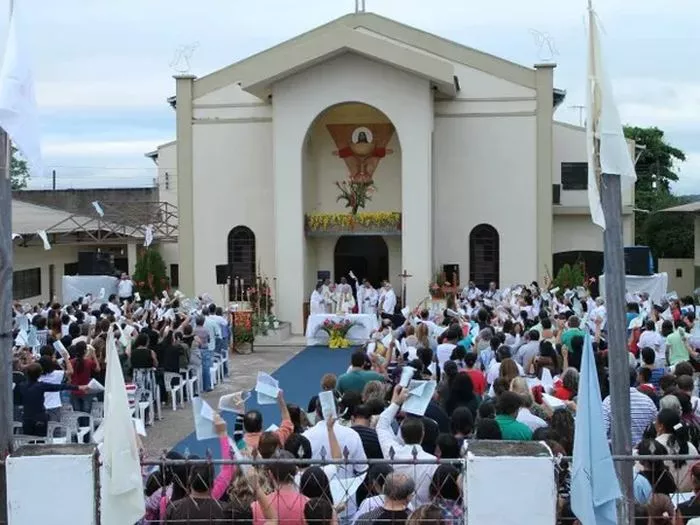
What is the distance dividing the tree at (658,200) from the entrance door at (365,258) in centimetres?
951

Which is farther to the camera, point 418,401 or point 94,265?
point 94,265

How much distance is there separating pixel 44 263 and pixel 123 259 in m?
4.16

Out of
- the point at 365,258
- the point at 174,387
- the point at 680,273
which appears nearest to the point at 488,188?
the point at 365,258

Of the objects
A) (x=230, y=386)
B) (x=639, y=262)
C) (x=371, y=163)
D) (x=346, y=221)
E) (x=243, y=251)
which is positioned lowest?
(x=230, y=386)

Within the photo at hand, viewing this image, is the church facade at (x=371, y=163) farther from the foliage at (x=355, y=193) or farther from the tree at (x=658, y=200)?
the tree at (x=658, y=200)

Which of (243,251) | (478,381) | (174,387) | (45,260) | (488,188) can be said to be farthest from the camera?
(45,260)

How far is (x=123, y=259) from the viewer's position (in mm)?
34406

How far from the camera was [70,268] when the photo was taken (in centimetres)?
3303

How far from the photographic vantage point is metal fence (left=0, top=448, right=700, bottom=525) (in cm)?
543

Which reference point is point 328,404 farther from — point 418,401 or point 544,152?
point 544,152

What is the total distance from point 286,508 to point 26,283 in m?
25.2

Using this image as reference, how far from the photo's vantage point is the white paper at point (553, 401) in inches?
328

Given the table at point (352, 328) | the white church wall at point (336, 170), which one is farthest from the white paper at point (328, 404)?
the white church wall at point (336, 170)

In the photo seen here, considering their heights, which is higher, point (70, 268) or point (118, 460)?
point (70, 268)
